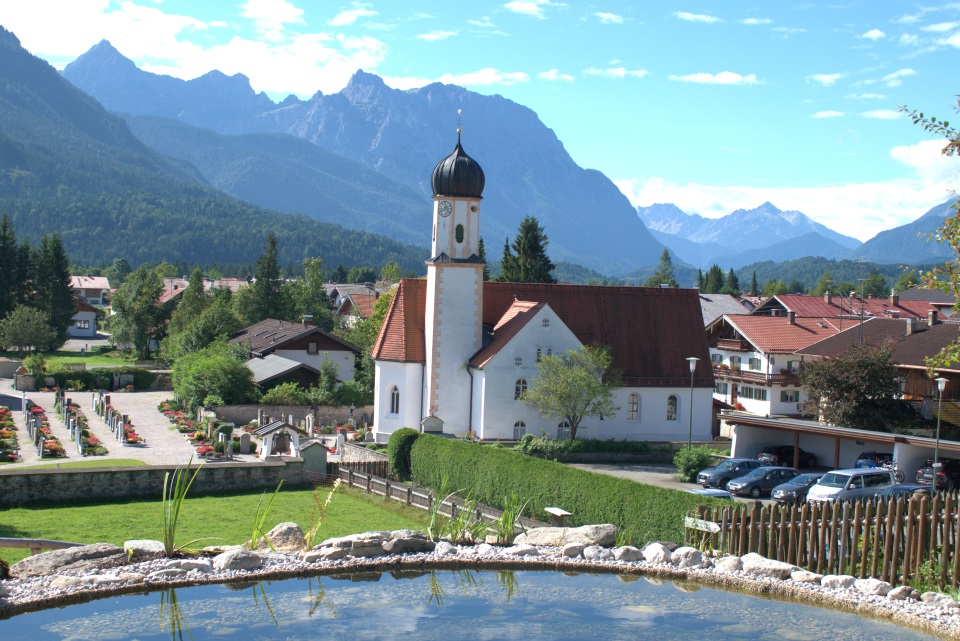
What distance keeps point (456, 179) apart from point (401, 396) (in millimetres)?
10269

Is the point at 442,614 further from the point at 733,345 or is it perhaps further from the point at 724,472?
the point at 733,345

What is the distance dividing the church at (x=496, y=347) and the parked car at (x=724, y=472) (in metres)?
7.94

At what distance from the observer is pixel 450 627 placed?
14.2m

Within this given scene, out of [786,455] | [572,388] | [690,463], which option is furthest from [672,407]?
[690,463]

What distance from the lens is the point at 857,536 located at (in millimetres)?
16766

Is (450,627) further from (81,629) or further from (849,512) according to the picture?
(849,512)

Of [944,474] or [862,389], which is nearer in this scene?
[944,474]

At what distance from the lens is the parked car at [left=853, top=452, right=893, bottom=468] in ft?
124

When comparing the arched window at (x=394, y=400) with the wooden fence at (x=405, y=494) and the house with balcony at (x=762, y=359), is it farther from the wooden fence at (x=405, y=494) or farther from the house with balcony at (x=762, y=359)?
the house with balcony at (x=762, y=359)

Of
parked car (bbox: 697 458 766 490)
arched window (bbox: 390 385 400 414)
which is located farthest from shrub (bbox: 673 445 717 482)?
arched window (bbox: 390 385 400 414)

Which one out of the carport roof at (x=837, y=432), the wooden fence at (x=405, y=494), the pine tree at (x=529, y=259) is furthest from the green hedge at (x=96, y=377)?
the carport roof at (x=837, y=432)

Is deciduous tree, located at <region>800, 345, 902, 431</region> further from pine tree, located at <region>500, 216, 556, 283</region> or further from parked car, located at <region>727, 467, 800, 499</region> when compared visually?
pine tree, located at <region>500, 216, 556, 283</region>

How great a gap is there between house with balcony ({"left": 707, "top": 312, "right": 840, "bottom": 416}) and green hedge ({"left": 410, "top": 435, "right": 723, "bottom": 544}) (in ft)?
92.0

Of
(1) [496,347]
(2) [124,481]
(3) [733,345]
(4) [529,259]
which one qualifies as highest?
(4) [529,259]
